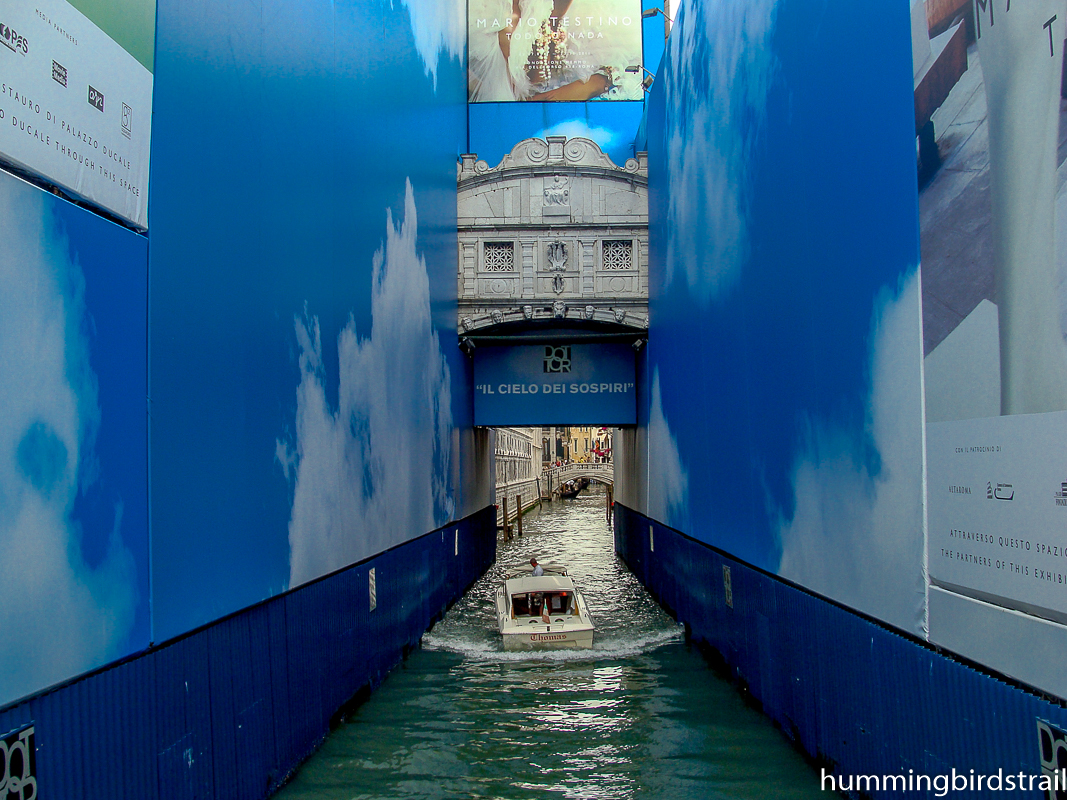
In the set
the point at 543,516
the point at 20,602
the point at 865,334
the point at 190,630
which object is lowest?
the point at 543,516

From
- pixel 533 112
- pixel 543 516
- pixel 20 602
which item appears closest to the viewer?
pixel 20 602

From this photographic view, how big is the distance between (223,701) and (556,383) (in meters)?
16.9

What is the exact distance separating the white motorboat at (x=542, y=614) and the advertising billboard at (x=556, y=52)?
15.1 meters

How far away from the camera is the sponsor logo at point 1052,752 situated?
460 cm

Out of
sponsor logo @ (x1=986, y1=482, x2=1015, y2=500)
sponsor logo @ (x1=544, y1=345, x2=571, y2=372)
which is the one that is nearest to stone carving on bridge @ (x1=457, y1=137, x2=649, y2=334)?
sponsor logo @ (x1=544, y1=345, x2=571, y2=372)

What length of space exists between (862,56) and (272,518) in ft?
24.7

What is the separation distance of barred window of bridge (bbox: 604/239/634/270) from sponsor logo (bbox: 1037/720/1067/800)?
1702cm

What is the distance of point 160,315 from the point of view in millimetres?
6367

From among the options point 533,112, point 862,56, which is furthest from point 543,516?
point 862,56

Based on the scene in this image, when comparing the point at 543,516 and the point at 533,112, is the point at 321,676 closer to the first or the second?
the point at 533,112

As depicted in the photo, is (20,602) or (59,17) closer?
(20,602)

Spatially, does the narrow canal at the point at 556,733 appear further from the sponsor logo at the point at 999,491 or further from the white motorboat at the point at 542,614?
the sponsor logo at the point at 999,491

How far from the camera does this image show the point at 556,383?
2344 centimetres

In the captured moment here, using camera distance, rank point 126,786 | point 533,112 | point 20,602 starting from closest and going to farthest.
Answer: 1. point 20,602
2. point 126,786
3. point 533,112
